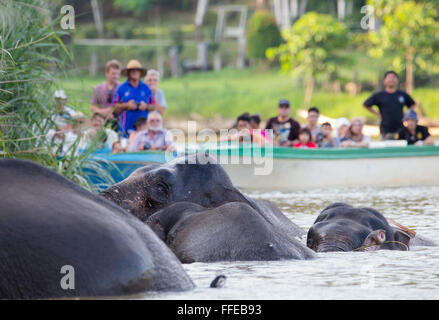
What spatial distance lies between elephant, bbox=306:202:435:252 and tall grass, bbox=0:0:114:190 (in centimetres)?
260

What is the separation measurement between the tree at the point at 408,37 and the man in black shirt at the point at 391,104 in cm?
1879

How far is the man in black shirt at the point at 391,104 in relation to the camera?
16.5 m

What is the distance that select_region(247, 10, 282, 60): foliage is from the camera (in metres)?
47.9

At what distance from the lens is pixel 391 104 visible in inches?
650

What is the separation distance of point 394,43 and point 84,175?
27685 mm

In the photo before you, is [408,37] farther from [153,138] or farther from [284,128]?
[153,138]

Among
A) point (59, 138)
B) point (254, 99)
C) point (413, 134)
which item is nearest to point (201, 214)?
point (59, 138)

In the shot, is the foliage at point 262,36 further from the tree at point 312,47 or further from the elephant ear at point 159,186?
the elephant ear at point 159,186

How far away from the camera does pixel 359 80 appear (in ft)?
135

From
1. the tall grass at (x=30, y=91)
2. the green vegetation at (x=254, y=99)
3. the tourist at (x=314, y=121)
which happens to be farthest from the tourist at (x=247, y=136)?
the green vegetation at (x=254, y=99)

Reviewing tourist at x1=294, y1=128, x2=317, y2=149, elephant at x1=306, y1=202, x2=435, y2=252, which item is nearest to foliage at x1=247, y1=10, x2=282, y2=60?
tourist at x1=294, y1=128, x2=317, y2=149

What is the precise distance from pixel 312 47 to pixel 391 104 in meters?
22.9
